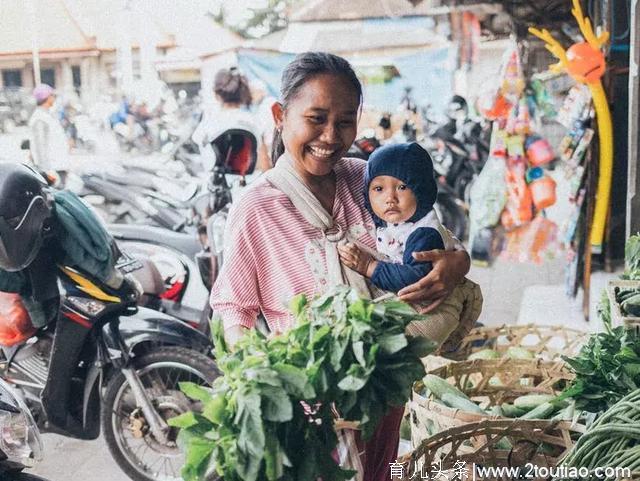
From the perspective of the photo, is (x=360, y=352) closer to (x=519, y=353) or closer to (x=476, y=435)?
(x=476, y=435)

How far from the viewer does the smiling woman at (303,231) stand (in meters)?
1.74

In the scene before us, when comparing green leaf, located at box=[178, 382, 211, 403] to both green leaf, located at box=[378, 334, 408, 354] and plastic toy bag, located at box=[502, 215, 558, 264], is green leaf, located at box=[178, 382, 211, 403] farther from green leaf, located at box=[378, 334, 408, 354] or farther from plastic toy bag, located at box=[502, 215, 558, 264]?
plastic toy bag, located at box=[502, 215, 558, 264]

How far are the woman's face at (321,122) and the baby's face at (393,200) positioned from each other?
12 cm

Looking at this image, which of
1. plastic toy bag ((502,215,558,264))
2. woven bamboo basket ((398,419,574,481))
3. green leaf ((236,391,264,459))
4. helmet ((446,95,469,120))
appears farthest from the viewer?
helmet ((446,95,469,120))

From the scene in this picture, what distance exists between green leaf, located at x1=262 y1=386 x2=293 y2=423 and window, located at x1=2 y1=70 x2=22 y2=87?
4.08 m

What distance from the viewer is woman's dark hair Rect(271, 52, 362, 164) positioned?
69.1 inches

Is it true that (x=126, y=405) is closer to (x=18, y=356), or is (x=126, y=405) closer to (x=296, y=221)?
(x=18, y=356)

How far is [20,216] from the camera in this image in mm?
2984

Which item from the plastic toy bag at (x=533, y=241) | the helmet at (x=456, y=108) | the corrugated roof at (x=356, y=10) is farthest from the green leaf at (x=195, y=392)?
the corrugated roof at (x=356, y=10)

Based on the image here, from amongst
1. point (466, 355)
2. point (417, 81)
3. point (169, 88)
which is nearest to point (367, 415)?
point (466, 355)

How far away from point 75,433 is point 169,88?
2.77m

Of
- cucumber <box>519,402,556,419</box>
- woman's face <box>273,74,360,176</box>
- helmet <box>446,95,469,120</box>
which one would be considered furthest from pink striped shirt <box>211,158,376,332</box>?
helmet <box>446,95,469,120</box>

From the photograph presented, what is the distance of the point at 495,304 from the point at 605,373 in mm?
4203

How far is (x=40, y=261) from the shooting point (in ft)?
10.4
